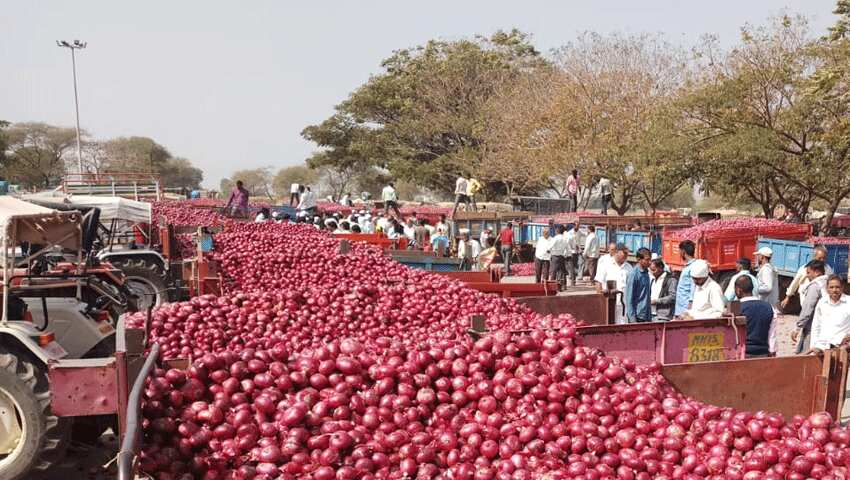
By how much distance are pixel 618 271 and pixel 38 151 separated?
208ft

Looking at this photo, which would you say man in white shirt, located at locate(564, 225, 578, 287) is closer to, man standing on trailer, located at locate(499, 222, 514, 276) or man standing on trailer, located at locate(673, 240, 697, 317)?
man standing on trailer, located at locate(499, 222, 514, 276)

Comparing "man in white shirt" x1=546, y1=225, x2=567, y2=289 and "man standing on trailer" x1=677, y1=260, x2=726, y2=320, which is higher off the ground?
"man standing on trailer" x1=677, y1=260, x2=726, y2=320

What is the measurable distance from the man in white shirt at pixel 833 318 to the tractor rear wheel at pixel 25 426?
6240 millimetres

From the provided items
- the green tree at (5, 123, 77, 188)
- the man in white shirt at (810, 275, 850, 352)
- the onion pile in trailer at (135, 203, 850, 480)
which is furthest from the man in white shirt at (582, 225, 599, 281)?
the green tree at (5, 123, 77, 188)

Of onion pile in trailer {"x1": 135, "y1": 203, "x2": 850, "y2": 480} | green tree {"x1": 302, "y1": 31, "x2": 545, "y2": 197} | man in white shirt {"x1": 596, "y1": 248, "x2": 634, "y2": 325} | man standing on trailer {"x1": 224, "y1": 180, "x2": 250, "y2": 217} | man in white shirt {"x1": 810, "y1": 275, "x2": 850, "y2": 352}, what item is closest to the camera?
onion pile in trailer {"x1": 135, "y1": 203, "x2": 850, "y2": 480}

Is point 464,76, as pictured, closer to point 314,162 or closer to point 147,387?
point 314,162

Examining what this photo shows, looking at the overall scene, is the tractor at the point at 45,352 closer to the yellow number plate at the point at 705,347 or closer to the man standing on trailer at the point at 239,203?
the yellow number plate at the point at 705,347

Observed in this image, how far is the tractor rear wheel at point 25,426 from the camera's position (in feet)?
14.3

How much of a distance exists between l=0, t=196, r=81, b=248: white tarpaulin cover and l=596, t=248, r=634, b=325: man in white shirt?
6024mm

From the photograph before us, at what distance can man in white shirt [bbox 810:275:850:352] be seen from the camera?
262 inches

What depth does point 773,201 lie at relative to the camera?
24.9 meters

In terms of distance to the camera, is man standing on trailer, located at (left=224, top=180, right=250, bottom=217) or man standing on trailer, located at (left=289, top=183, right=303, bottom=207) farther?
man standing on trailer, located at (left=289, top=183, right=303, bottom=207)

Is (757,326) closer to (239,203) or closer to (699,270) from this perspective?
(699,270)

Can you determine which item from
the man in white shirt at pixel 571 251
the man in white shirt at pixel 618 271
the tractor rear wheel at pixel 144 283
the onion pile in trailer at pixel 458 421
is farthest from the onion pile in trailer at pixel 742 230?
the onion pile in trailer at pixel 458 421
